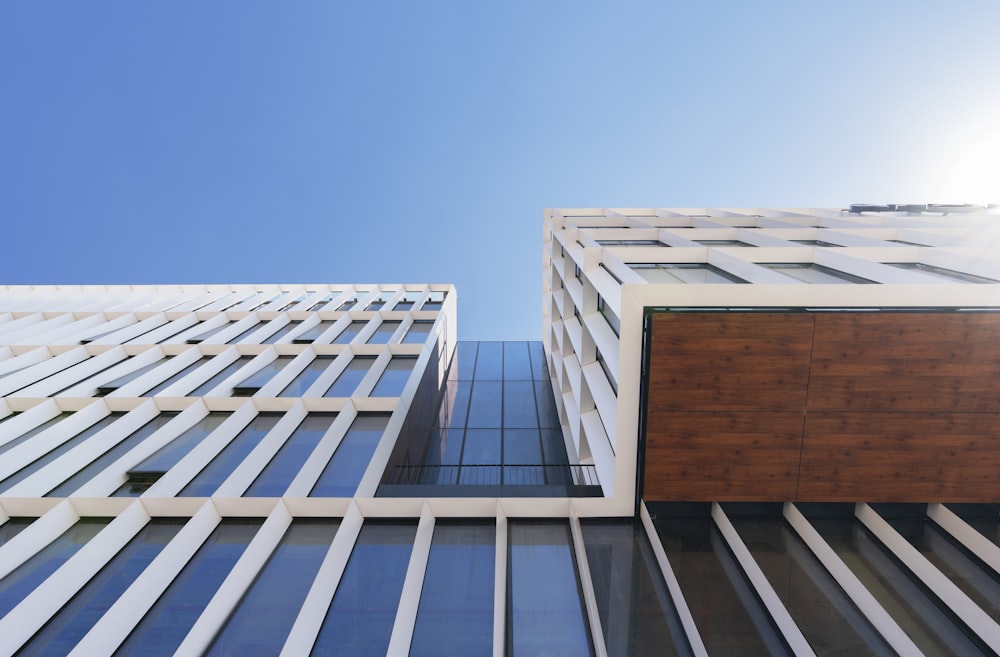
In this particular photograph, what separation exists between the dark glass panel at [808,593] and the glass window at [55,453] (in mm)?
15240

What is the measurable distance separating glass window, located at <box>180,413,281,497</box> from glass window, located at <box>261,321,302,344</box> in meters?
6.99

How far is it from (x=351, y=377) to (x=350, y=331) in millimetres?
4867

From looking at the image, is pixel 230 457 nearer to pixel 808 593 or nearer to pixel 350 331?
pixel 350 331

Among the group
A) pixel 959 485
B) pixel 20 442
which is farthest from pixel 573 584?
pixel 20 442

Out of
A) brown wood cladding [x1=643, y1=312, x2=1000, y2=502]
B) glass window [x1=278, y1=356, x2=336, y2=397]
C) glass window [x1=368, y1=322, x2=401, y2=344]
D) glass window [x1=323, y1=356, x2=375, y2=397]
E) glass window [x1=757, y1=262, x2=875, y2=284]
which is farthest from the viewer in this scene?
glass window [x1=368, y1=322, x2=401, y2=344]

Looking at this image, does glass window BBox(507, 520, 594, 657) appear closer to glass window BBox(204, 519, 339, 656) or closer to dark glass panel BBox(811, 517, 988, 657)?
glass window BBox(204, 519, 339, 656)

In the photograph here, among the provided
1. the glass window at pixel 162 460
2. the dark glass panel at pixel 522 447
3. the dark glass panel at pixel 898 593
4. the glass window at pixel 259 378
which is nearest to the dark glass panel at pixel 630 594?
the dark glass panel at pixel 898 593

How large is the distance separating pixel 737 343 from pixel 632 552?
412 centimetres

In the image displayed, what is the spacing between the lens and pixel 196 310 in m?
24.8

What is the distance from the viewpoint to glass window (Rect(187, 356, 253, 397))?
53.1 ft

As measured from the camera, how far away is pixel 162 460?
12.1 metres

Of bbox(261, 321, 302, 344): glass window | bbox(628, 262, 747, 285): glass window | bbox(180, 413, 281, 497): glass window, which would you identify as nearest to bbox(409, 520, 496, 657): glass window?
bbox(180, 413, 281, 497): glass window

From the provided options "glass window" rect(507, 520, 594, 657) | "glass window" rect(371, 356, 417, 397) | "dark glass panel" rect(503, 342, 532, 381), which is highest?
"glass window" rect(371, 356, 417, 397)

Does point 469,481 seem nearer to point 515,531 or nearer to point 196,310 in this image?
point 515,531
